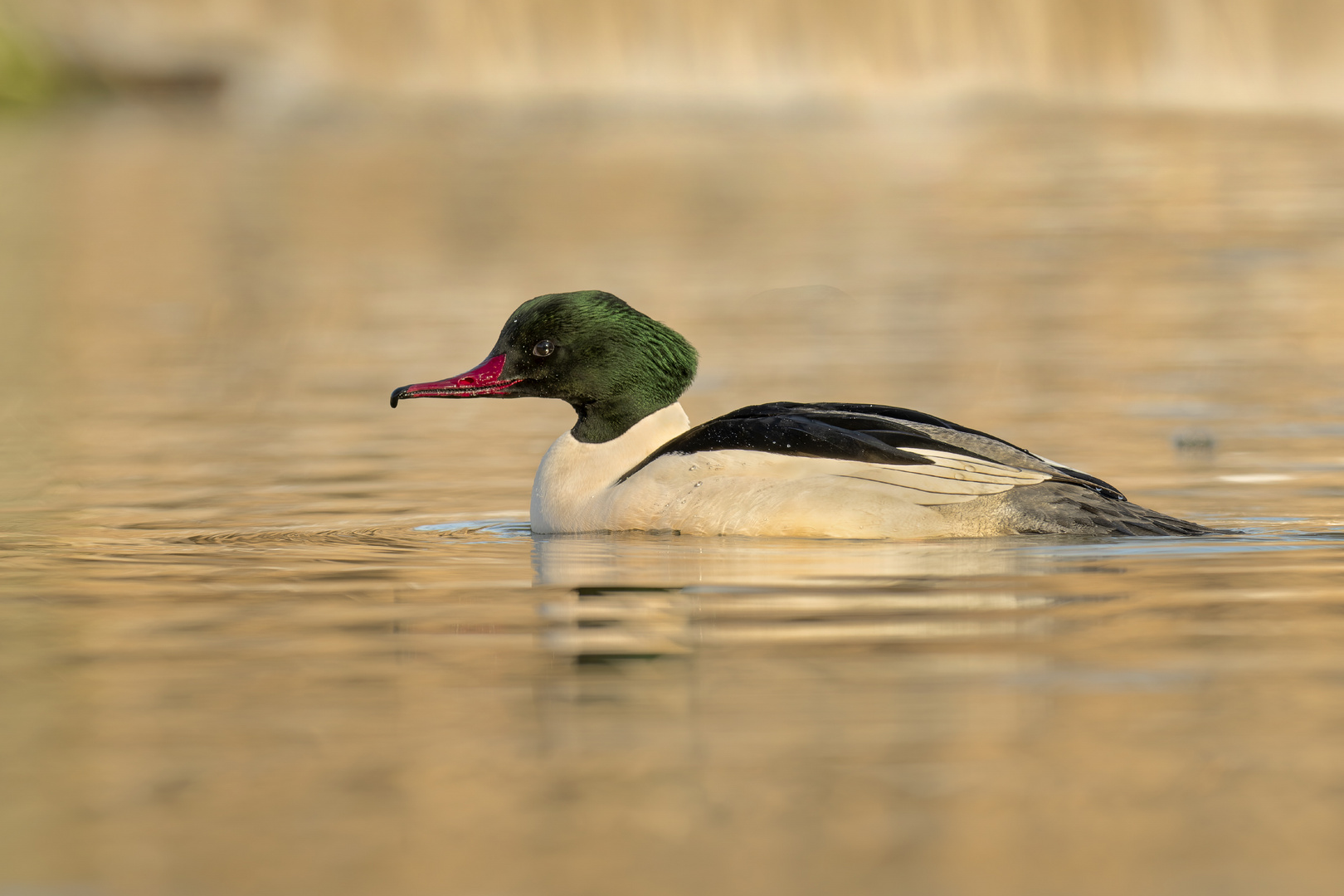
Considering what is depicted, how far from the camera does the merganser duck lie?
286 inches

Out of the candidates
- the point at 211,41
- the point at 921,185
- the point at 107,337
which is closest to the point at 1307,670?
the point at 107,337

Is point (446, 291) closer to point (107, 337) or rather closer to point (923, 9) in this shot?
point (107, 337)

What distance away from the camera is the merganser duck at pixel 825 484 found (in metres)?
7.26

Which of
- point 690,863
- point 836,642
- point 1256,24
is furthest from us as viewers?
point 1256,24

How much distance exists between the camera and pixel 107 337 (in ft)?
51.4

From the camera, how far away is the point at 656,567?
6.97 meters

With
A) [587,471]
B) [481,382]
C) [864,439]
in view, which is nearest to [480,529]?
[587,471]

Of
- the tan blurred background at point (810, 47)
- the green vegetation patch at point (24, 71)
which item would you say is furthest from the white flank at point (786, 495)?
the green vegetation patch at point (24, 71)

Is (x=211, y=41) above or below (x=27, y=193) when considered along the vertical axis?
above

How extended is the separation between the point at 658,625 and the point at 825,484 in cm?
156

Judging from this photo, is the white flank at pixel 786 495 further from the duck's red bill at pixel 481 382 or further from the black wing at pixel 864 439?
the duck's red bill at pixel 481 382

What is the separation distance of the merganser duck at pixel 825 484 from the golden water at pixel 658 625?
0.13 metres

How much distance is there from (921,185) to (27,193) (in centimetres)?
1203

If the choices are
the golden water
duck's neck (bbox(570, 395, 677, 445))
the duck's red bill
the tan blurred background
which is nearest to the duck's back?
the golden water
